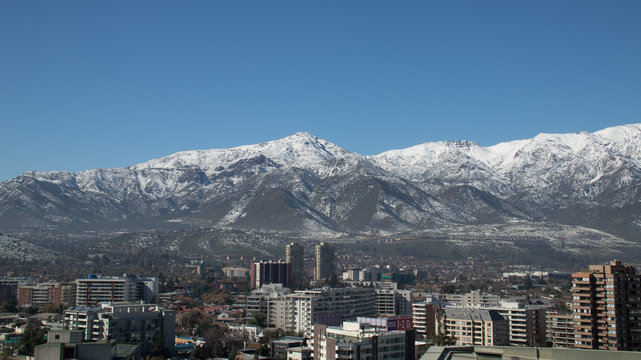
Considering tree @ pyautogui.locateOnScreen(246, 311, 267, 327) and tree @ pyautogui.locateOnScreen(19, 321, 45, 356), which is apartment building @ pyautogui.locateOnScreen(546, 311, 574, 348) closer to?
tree @ pyautogui.locateOnScreen(246, 311, 267, 327)

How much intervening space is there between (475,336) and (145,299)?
4174 cm

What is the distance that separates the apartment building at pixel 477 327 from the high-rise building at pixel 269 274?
55202 millimetres

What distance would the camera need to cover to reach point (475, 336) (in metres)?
51.7

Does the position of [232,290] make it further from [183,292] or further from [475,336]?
[475,336]

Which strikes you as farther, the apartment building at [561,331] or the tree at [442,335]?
the apartment building at [561,331]

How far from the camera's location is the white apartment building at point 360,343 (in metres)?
36.6

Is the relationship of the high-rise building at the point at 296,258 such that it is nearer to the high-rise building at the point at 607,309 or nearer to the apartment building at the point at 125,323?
the apartment building at the point at 125,323

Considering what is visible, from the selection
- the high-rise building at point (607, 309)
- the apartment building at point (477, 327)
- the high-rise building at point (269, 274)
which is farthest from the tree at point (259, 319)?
the high-rise building at point (269, 274)

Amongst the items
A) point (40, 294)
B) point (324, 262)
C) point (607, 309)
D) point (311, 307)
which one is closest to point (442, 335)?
point (607, 309)

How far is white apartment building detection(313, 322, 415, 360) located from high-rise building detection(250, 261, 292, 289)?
215 ft

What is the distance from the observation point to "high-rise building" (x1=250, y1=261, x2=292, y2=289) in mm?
106438

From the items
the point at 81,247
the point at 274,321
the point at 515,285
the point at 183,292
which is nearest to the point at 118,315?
the point at 274,321

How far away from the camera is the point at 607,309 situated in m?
41.5

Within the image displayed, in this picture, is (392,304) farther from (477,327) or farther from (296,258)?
(296,258)
